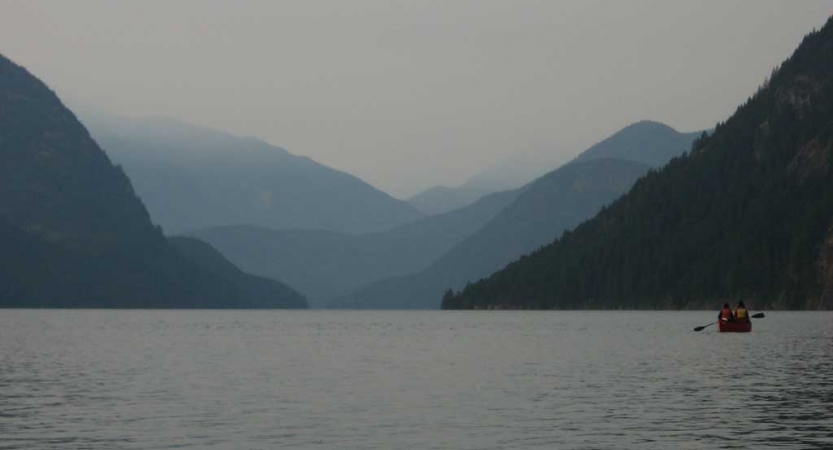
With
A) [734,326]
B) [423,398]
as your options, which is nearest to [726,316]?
[734,326]

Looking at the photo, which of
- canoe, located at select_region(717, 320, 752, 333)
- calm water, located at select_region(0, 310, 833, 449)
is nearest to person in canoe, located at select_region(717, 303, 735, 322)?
canoe, located at select_region(717, 320, 752, 333)

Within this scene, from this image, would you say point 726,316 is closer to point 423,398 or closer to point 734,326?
point 734,326

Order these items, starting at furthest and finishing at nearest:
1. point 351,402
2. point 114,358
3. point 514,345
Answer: point 514,345, point 114,358, point 351,402

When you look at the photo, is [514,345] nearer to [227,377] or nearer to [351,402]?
[227,377]

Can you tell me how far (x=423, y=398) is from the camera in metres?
66.3

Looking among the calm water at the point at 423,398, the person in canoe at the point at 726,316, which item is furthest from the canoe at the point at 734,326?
the calm water at the point at 423,398

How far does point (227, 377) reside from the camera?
83.0 metres

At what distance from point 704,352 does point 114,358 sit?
5128cm

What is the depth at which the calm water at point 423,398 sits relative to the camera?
49.6 m

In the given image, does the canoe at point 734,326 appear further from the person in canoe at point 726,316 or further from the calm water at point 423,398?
the calm water at point 423,398

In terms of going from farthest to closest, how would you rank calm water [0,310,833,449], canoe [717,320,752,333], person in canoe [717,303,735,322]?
person in canoe [717,303,735,322]
canoe [717,320,752,333]
calm water [0,310,833,449]

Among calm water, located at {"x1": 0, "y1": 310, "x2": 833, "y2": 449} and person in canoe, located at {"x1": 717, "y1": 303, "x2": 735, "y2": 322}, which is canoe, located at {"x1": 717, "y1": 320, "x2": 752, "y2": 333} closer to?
person in canoe, located at {"x1": 717, "y1": 303, "x2": 735, "y2": 322}

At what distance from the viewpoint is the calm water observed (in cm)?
4956

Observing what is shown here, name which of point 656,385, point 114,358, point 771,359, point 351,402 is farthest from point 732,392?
point 114,358
